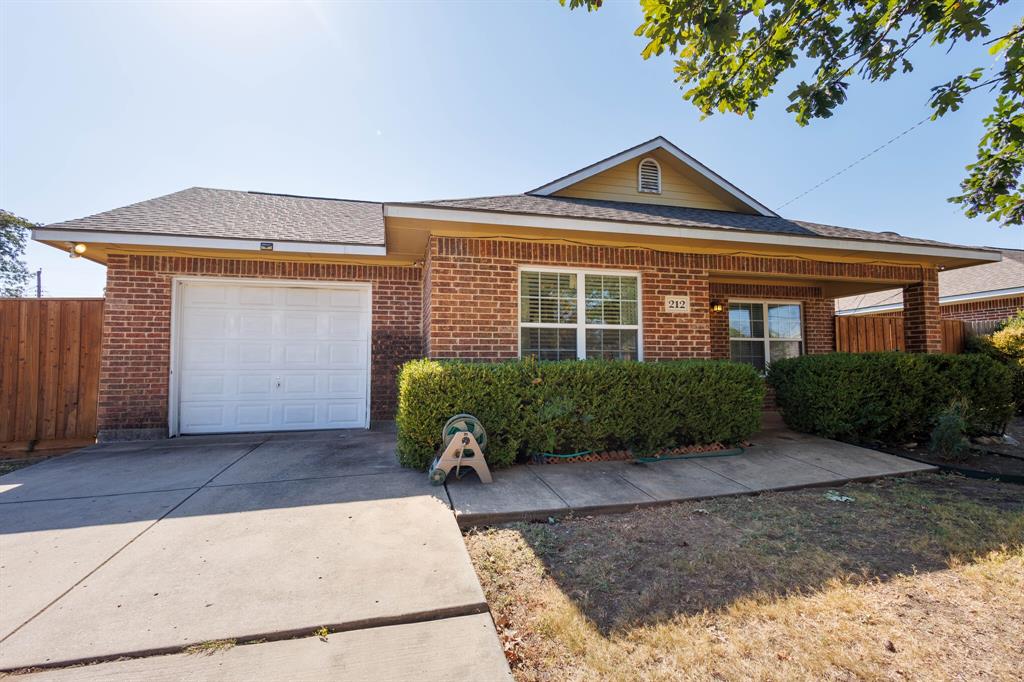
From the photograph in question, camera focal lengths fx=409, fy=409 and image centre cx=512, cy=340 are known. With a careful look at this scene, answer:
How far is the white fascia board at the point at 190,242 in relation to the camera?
5.54 m

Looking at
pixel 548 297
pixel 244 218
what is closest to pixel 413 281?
pixel 548 297

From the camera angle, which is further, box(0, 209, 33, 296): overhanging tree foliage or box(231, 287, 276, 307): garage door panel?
box(0, 209, 33, 296): overhanging tree foliage

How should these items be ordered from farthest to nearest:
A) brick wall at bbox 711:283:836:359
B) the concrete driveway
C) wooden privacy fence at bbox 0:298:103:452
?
1. brick wall at bbox 711:283:836:359
2. wooden privacy fence at bbox 0:298:103:452
3. the concrete driveway

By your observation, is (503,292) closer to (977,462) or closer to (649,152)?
(649,152)

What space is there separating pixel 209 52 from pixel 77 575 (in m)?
6.68

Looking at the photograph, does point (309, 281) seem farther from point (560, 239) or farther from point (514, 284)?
point (560, 239)

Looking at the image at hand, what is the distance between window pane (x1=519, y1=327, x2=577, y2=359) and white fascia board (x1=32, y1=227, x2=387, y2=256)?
2635mm

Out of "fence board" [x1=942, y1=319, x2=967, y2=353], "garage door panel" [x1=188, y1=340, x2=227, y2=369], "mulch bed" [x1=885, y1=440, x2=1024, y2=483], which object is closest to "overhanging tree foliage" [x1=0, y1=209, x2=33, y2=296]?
"garage door panel" [x1=188, y1=340, x2=227, y2=369]

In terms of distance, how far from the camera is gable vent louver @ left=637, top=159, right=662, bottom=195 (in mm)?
8016


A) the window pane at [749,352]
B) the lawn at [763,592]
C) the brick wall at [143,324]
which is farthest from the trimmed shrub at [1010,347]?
the brick wall at [143,324]

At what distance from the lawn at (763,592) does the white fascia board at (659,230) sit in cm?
341

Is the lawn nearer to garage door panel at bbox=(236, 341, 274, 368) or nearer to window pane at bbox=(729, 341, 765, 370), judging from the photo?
window pane at bbox=(729, 341, 765, 370)

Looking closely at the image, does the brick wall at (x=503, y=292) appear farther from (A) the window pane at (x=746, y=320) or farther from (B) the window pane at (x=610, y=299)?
(A) the window pane at (x=746, y=320)

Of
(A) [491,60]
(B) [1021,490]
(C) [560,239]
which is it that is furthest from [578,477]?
(A) [491,60]
